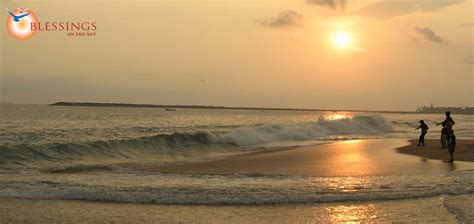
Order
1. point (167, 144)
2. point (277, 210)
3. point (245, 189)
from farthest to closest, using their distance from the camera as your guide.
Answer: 1. point (167, 144)
2. point (245, 189)
3. point (277, 210)

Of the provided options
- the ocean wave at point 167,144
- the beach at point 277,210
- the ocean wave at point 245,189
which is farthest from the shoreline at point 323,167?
the ocean wave at point 167,144

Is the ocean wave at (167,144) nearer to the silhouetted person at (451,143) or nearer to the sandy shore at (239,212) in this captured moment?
the sandy shore at (239,212)

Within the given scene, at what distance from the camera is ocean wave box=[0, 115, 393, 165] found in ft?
67.4

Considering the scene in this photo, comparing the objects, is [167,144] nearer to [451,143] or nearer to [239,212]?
[451,143]

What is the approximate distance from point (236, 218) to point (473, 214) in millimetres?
4156

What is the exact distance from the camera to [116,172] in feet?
50.3

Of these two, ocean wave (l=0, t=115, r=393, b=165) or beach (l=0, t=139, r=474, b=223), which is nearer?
beach (l=0, t=139, r=474, b=223)

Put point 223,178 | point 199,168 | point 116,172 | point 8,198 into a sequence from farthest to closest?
point 199,168, point 116,172, point 223,178, point 8,198

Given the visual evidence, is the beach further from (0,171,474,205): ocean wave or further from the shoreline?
the shoreline

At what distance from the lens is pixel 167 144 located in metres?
28.8

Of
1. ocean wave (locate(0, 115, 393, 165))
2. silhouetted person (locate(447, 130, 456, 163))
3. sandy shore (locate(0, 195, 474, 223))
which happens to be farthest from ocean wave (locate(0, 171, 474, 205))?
ocean wave (locate(0, 115, 393, 165))

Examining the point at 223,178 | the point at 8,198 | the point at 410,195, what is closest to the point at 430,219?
the point at 410,195

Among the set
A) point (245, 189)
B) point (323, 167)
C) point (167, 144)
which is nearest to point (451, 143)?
point (323, 167)

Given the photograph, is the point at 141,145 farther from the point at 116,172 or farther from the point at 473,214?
the point at 473,214
